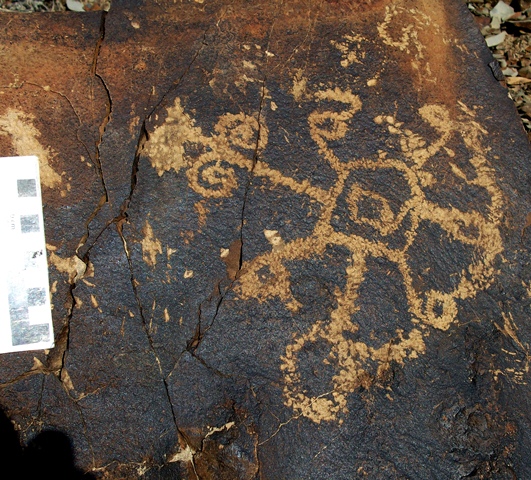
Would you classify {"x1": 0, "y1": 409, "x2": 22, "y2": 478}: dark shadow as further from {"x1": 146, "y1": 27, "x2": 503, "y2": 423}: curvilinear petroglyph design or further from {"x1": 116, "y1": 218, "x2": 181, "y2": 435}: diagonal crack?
{"x1": 146, "y1": 27, "x2": 503, "y2": 423}: curvilinear petroglyph design

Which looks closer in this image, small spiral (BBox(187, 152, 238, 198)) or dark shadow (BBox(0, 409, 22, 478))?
dark shadow (BBox(0, 409, 22, 478))

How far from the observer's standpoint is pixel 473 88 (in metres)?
1.53

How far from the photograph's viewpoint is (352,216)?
1391mm

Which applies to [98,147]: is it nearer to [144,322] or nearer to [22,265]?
[22,265]

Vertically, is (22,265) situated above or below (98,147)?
below

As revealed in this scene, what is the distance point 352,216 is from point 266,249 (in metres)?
0.26

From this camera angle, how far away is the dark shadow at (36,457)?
1260mm

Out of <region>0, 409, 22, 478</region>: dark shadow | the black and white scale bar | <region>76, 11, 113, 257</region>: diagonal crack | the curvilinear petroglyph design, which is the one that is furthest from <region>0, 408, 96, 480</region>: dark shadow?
the curvilinear petroglyph design

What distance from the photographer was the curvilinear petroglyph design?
52.2 inches

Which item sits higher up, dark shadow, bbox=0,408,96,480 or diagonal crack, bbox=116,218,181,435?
diagonal crack, bbox=116,218,181,435

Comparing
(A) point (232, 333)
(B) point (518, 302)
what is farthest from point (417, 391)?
(A) point (232, 333)

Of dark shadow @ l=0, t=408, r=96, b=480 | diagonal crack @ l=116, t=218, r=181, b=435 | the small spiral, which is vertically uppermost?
the small spiral

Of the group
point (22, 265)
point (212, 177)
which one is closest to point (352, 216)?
point (212, 177)

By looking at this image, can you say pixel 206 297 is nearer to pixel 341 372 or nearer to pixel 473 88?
pixel 341 372
